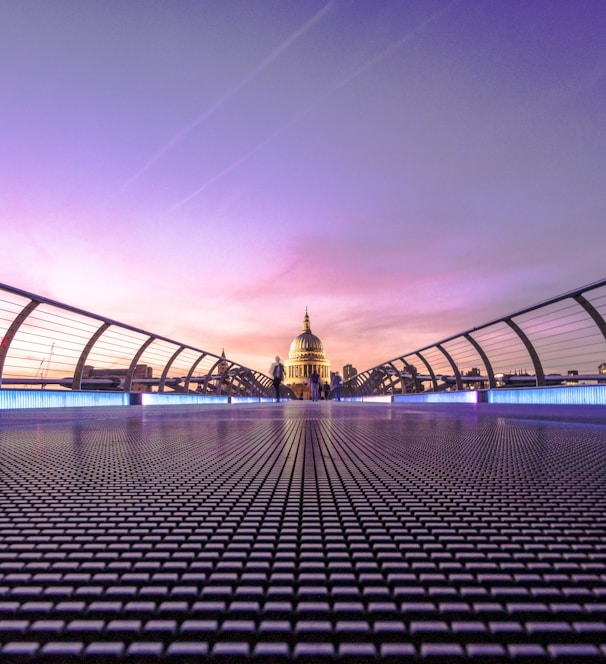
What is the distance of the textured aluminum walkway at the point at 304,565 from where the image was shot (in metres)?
0.51

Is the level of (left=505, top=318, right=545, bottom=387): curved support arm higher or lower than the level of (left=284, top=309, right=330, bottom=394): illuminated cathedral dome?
lower

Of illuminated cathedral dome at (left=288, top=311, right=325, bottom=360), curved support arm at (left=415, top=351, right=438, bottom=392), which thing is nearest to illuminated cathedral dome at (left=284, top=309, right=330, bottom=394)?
illuminated cathedral dome at (left=288, top=311, right=325, bottom=360)

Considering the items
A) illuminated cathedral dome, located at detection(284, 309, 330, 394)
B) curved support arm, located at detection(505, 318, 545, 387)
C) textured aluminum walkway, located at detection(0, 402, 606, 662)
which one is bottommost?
textured aluminum walkway, located at detection(0, 402, 606, 662)

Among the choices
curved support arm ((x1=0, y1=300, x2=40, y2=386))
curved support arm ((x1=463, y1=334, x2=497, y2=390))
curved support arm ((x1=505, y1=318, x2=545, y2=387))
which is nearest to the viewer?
curved support arm ((x1=0, y1=300, x2=40, y2=386))

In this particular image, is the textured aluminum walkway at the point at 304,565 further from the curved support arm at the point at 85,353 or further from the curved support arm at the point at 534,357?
the curved support arm at the point at 85,353

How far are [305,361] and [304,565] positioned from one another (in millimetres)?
102560

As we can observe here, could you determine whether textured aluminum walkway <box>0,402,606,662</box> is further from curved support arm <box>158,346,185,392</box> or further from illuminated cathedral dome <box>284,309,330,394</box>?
illuminated cathedral dome <box>284,309,330,394</box>

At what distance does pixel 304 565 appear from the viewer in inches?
28.6

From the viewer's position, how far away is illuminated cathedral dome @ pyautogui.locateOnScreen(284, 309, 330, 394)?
10188 cm

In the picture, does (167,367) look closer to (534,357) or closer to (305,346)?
(534,357)

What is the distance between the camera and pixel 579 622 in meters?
0.55

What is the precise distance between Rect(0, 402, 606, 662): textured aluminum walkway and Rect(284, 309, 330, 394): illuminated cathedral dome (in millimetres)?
98660

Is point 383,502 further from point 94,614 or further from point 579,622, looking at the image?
point 94,614

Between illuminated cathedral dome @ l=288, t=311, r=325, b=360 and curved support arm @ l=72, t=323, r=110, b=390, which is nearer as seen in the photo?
curved support arm @ l=72, t=323, r=110, b=390
